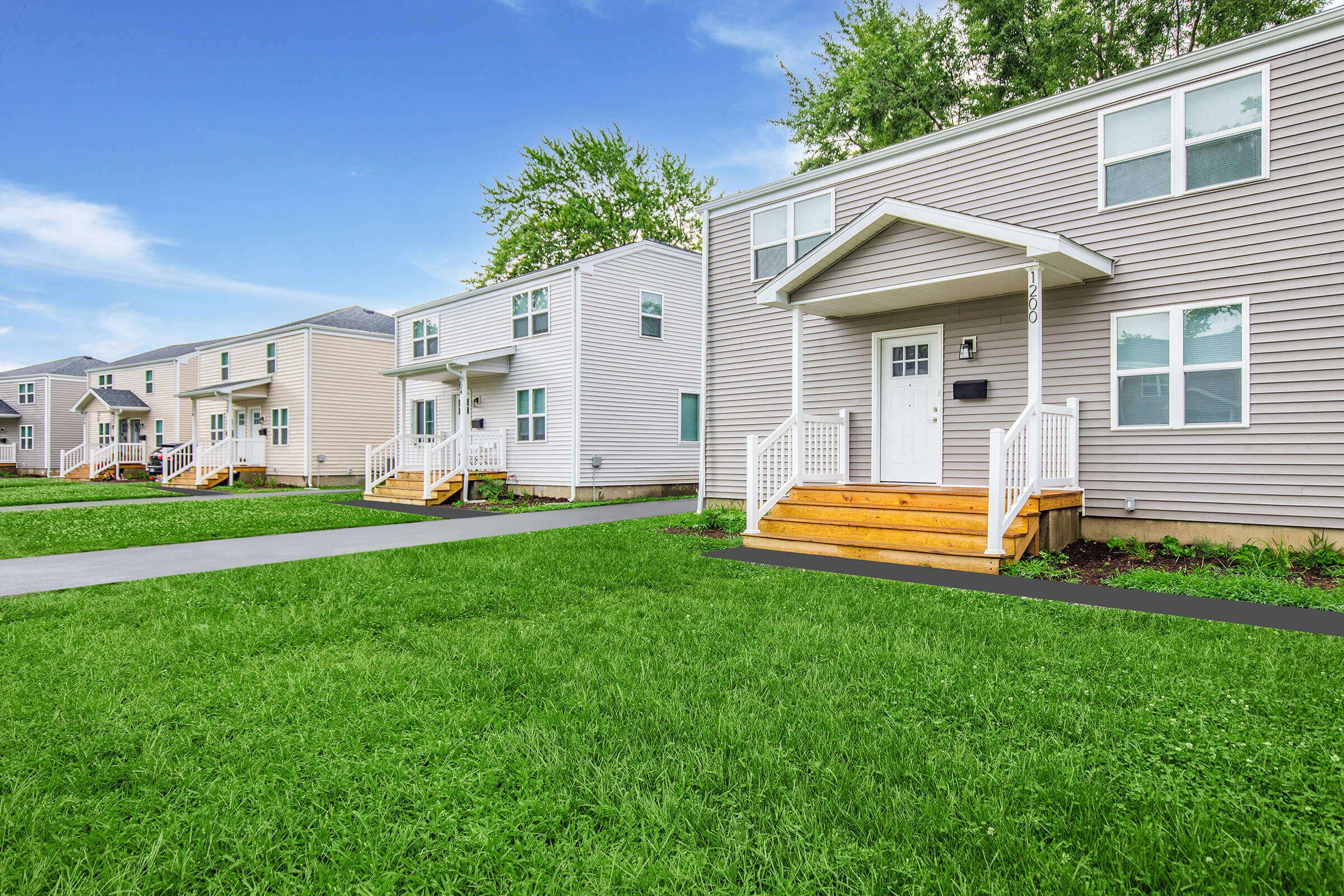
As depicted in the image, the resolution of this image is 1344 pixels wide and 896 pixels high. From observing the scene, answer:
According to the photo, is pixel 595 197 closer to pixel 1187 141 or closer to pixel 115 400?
pixel 115 400

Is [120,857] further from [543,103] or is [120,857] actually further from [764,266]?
[543,103]

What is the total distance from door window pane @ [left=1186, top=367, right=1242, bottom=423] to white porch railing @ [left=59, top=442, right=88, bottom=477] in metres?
38.3

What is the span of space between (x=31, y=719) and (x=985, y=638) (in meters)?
5.22

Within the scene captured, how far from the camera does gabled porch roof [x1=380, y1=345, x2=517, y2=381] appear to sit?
16094 mm

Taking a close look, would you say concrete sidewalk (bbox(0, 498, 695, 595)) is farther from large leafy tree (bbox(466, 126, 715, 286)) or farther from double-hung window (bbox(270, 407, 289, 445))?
large leafy tree (bbox(466, 126, 715, 286))

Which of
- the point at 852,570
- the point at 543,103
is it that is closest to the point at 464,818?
the point at 852,570

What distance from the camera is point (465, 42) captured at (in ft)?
69.2

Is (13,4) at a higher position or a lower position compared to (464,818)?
higher

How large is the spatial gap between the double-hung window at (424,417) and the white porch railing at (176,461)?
30.0 feet

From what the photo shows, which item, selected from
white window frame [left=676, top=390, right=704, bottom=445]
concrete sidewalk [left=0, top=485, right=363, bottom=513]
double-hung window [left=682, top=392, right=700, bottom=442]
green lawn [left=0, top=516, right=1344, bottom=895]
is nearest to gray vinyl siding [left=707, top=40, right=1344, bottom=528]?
green lawn [left=0, top=516, right=1344, bottom=895]

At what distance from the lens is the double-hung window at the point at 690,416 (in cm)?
1773

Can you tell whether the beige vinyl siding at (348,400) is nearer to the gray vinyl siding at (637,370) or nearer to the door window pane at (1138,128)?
the gray vinyl siding at (637,370)

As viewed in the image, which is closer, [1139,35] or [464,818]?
[464,818]

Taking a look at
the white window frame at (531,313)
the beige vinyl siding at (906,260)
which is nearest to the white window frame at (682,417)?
the white window frame at (531,313)
